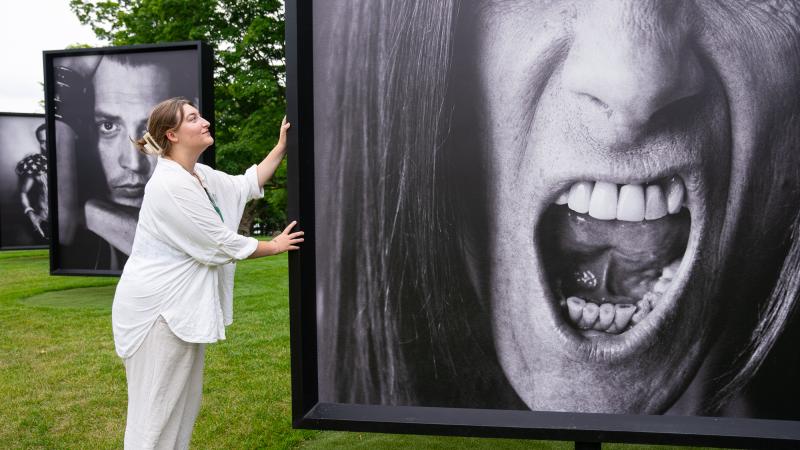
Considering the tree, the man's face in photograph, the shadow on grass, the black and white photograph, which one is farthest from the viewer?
the tree

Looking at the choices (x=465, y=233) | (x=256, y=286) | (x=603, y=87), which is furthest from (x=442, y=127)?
(x=256, y=286)

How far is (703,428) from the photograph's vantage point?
2.39 metres

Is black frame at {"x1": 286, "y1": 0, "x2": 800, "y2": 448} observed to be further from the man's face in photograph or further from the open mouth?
the man's face in photograph

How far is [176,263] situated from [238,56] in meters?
21.6

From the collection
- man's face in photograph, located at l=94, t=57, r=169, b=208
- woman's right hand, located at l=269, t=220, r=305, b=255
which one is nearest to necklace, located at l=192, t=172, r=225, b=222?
woman's right hand, located at l=269, t=220, r=305, b=255

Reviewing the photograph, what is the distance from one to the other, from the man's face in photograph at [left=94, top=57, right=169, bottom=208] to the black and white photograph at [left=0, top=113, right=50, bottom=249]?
9.65 m

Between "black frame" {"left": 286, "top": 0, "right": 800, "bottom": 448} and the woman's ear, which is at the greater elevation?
the woman's ear

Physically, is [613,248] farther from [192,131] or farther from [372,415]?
[192,131]

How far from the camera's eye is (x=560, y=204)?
2484 millimetres

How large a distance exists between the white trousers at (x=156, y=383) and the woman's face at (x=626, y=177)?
132 centimetres

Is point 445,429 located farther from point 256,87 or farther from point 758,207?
point 256,87

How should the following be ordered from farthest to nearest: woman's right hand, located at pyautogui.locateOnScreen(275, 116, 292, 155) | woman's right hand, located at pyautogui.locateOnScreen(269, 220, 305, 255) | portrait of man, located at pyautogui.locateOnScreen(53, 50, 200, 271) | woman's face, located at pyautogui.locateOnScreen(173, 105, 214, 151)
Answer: portrait of man, located at pyautogui.locateOnScreen(53, 50, 200, 271) → woman's face, located at pyautogui.locateOnScreen(173, 105, 214, 151) → woman's right hand, located at pyautogui.locateOnScreen(275, 116, 292, 155) → woman's right hand, located at pyautogui.locateOnScreen(269, 220, 305, 255)

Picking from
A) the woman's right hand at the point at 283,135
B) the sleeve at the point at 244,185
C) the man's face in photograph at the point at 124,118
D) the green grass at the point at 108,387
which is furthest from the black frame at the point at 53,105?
the woman's right hand at the point at 283,135

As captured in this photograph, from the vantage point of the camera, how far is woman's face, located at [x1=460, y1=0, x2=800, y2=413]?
2361mm
